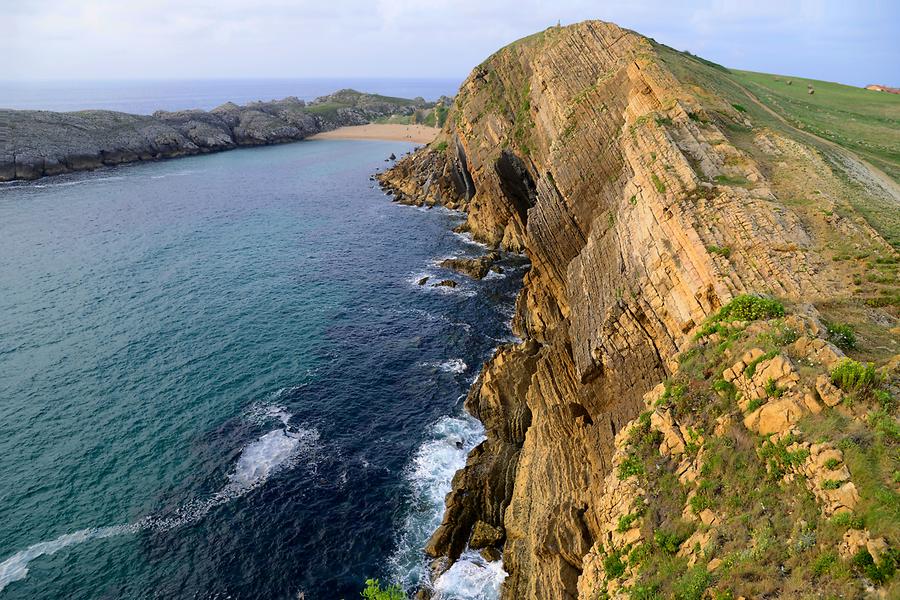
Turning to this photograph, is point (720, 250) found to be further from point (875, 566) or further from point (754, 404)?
point (875, 566)

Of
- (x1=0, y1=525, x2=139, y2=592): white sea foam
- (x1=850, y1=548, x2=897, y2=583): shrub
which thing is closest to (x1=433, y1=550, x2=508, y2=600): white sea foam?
(x1=850, y1=548, x2=897, y2=583): shrub

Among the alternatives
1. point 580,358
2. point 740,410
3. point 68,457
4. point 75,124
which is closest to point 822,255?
point 740,410

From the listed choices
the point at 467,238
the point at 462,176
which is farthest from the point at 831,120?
the point at 462,176

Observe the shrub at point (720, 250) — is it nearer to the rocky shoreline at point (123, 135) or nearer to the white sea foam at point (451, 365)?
the white sea foam at point (451, 365)

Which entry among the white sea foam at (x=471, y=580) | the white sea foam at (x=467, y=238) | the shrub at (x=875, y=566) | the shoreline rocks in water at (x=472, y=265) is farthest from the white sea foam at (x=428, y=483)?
the white sea foam at (x=467, y=238)

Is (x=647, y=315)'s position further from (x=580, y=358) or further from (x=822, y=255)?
(x=822, y=255)

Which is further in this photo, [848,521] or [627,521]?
[627,521]
